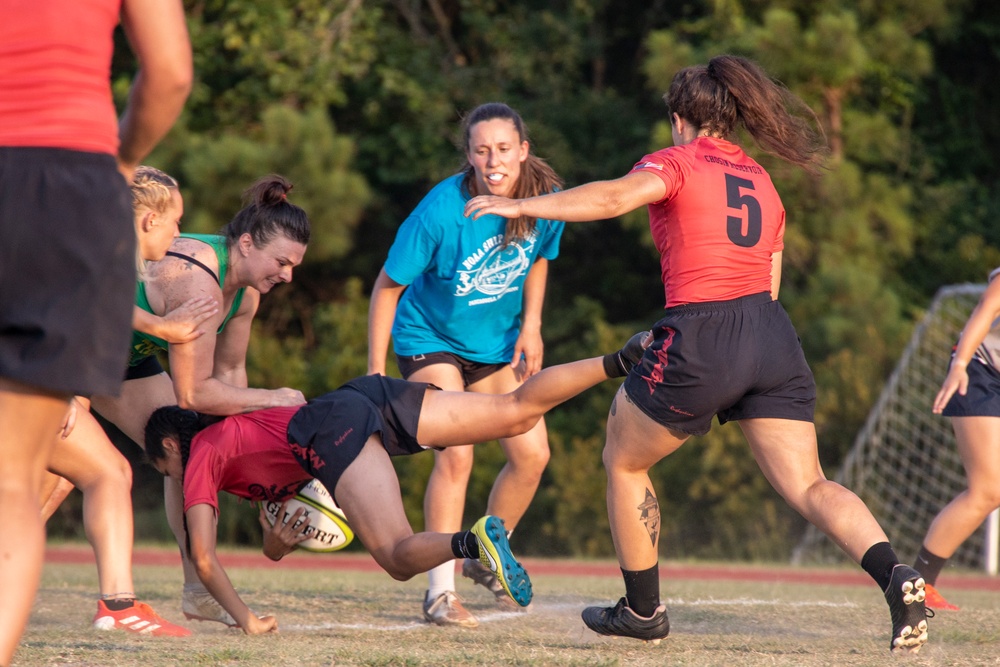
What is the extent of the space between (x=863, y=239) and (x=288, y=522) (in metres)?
10.8

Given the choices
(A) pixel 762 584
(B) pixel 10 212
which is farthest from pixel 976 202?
(B) pixel 10 212

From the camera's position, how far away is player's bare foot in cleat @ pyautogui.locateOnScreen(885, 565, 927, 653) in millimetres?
3592

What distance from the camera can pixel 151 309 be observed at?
14.6ft

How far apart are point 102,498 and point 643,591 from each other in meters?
1.95

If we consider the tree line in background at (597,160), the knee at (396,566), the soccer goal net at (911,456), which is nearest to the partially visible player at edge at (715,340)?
the knee at (396,566)

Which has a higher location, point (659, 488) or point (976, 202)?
point (976, 202)

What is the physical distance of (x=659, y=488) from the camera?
13219 millimetres

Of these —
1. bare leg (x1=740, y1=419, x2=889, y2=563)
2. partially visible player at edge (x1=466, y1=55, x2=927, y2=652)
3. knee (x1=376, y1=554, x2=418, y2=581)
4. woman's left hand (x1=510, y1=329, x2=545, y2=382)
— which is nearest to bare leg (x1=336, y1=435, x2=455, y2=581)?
knee (x1=376, y1=554, x2=418, y2=581)

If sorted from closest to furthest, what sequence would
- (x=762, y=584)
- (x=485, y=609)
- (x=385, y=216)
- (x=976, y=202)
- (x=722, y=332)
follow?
(x=722, y=332)
(x=485, y=609)
(x=762, y=584)
(x=976, y=202)
(x=385, y=216)

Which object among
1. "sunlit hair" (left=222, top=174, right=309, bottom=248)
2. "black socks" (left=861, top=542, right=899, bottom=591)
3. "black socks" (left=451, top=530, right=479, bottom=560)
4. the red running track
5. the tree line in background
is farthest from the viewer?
the tree line in background

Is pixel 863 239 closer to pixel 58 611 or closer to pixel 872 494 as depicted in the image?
pixel 872 494

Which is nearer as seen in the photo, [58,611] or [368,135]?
[58,611]

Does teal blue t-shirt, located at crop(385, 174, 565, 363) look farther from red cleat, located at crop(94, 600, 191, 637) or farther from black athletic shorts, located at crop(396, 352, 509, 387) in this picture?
red cleat, located at crop(94, 600, 191, 637)

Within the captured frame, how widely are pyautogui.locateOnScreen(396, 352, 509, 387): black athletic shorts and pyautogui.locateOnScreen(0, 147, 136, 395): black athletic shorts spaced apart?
2801mm
